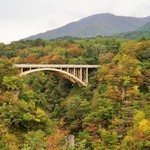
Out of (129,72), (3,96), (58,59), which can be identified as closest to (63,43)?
(58,59)

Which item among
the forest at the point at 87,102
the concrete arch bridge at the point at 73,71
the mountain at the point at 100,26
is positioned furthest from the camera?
the mountain at the point at 100,26

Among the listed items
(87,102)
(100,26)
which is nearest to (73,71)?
(87,102)

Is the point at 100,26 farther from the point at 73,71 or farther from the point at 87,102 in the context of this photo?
the point at 87,102

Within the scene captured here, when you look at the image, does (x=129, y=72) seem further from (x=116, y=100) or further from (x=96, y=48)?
(x=96, y=48)

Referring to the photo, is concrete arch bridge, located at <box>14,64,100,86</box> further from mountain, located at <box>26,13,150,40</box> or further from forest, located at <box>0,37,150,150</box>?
mountain, located at <box>26,13,150,40</box>

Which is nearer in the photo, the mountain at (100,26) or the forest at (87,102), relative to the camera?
the forest at (87,102)

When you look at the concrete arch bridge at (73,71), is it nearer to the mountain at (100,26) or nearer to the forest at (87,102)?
the forest at (87,102)

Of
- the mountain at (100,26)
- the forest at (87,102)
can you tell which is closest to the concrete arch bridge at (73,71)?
the forest at (87,102)
